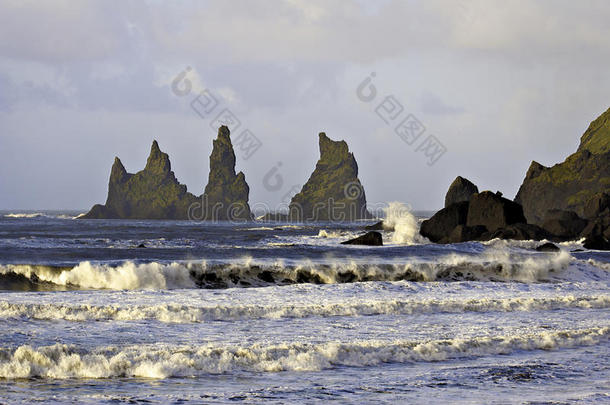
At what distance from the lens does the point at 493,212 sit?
42.8m

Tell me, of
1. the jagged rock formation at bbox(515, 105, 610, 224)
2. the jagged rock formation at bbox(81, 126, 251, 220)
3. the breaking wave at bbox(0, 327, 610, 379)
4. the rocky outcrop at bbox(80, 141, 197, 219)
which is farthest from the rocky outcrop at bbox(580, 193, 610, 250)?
the rocky outcrop at bbox(80, 141, 197, 219)

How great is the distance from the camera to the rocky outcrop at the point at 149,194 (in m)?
172

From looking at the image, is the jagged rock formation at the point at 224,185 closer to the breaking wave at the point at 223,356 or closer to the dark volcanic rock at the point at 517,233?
the dark volcanic rock at the point at 517,233

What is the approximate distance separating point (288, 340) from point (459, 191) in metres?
56.7

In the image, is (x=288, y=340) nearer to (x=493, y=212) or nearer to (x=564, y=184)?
(x=493, y=212)

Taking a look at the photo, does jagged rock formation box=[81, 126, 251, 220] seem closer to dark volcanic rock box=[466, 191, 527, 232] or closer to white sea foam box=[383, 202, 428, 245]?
white sea foam box=[383, 202, 428, 245]

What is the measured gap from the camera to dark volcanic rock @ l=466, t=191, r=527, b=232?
1665 inches

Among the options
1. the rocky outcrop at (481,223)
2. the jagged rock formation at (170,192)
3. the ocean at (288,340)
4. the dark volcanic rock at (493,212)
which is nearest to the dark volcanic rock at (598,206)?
the rocky outcrop at (481,223)

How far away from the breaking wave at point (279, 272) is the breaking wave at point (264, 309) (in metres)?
5.42

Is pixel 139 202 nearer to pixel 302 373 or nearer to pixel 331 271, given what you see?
pixel 331 271

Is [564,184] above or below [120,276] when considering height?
above

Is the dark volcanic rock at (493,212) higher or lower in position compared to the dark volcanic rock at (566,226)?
higher

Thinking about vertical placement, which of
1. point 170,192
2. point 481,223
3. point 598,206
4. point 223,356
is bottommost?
point 223,356

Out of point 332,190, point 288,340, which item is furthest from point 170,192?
point 288,340
